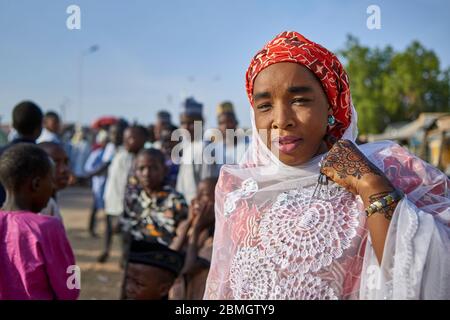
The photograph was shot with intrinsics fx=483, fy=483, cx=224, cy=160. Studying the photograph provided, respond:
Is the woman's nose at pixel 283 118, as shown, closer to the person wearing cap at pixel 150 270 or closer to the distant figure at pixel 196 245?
the distant figure at pixel 196 245

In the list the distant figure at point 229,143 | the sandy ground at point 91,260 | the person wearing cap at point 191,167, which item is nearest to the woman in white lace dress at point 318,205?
the distant figure at point 229,143

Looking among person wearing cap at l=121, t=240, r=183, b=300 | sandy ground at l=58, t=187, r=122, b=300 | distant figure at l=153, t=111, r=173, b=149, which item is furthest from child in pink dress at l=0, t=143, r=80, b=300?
distant figure at l=153, t=111, r=173, b=149

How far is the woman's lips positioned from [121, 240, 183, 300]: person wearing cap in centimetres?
193

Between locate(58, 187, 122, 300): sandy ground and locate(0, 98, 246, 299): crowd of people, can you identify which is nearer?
locate(0, 98, 246, 299): crowd of people

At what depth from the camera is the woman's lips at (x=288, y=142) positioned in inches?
57.1

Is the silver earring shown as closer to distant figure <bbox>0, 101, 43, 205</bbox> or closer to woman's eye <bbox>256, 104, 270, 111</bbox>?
woman's eye <bbox>256, 104, 270, 111</bbox>

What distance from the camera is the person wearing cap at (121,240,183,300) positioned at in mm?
3189

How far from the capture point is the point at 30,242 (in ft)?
7.36

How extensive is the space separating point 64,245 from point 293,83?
4.93 feet

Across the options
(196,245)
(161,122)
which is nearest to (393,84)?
(161,122)

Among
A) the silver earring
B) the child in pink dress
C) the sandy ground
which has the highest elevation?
the silver earring

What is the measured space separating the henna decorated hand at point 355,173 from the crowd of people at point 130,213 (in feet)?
4.98

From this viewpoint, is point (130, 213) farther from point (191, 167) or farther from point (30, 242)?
point (30, 242)
